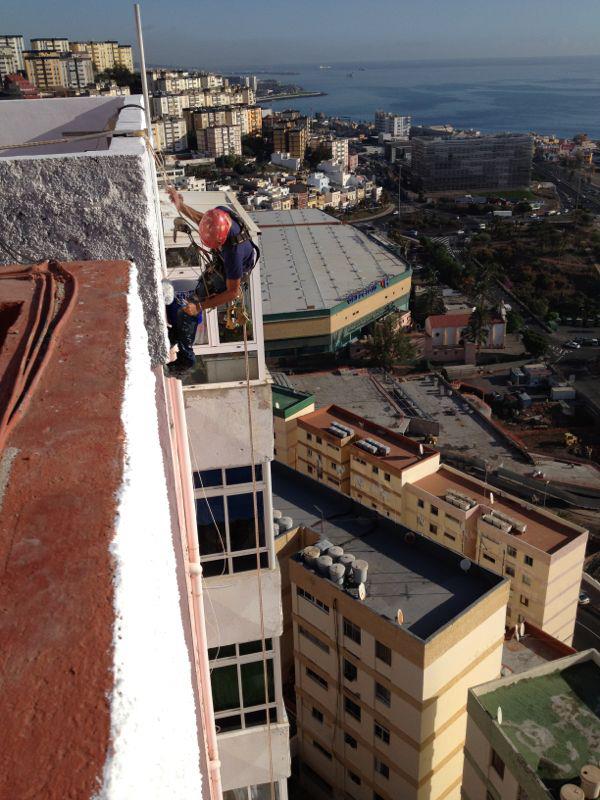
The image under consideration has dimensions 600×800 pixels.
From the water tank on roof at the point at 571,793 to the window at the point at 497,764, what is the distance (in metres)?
0.85

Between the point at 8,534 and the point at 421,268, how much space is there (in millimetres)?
44945

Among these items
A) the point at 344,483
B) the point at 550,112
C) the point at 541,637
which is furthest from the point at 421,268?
the point at 550,112

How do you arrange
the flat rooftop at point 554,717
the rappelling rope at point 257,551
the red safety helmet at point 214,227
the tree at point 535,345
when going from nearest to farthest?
the red safety helmet at point 214,227
the rappelling rope at point 257,551
the flat rooftop at point 554,717
the tree at point 535,345

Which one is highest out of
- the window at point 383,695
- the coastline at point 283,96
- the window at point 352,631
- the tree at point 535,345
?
the coastline at point 283,96

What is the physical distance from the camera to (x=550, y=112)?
515 ft

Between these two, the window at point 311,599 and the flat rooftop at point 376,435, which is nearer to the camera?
the window at point 311,599

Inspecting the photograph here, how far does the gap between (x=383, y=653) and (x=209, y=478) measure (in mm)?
5006

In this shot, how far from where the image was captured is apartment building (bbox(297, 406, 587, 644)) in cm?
1214

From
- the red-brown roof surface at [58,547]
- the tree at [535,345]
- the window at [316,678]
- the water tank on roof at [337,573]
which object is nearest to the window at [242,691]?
the red-brown roof surface at [58,547]

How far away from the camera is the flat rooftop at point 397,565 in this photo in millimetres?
8211

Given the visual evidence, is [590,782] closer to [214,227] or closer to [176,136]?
[214,227]

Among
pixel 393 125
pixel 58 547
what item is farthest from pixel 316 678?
pixel 393 125

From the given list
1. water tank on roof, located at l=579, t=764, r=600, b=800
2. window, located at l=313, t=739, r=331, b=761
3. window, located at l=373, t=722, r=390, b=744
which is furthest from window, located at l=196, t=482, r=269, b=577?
window, located at l=313, t=739, r=331, b=761

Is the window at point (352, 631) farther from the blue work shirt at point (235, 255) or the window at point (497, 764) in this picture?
the blue work shirt at point (235, 255)
